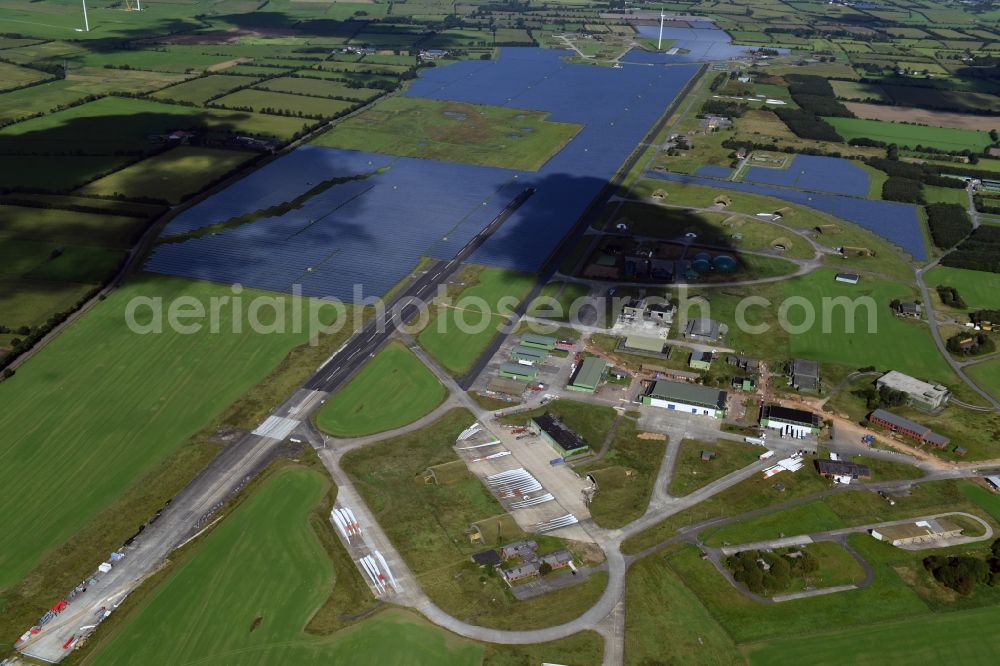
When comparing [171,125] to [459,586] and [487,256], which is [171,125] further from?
[459,586]

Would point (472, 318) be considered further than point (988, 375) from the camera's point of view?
Yes

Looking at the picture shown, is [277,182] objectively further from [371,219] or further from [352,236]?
[352,236]

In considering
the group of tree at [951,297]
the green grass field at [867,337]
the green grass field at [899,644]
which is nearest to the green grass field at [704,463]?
the green grass field at [899,644]

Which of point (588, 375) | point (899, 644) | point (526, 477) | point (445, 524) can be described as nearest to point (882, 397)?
point (588, 375)

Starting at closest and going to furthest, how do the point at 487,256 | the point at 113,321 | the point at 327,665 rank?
the point at 327,665
the point at 113,321
the point at 487,256

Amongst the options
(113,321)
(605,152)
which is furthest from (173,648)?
(605,152)

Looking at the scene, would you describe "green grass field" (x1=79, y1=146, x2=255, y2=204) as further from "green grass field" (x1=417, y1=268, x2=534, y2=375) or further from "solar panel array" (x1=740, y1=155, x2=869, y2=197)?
"solar panel array" (x1=740, y1=155, x2=869, y2=197)
